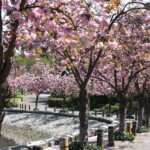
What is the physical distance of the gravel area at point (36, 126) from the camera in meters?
41.4

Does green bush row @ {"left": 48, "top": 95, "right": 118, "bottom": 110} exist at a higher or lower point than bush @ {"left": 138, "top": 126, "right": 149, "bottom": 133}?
higher

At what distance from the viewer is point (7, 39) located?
1336 centimetres

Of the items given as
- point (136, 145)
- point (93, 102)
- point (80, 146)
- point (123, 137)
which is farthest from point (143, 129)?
point (93, 102)

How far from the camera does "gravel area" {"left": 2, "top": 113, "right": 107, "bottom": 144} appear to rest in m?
41.4

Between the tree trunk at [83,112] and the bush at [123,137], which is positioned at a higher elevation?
the tree trunk at [83,112]

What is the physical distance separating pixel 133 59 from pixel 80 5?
12.2 m

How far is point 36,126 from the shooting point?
48.1m

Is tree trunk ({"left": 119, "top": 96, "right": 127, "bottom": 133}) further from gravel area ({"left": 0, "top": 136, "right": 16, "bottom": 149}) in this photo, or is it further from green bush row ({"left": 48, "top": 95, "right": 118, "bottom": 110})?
green bush row ({"left": 48, "top": 95, "right": 118, "bottom": 110})

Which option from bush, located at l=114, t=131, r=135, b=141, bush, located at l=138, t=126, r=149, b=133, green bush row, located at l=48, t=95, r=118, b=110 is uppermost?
green bush row, located at l=48, t=95, r=118, b=110

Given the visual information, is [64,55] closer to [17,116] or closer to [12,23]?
[12,23]

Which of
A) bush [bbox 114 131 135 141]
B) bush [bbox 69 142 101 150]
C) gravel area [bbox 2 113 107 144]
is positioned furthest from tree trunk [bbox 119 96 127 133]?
gravel area [bbox 2 113 107 144]

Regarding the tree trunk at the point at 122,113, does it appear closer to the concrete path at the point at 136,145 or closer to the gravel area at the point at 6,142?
the concrete path at the point at 136,145

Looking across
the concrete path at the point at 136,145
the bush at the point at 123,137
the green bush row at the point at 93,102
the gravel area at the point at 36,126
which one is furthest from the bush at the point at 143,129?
the green bush row at the point at 93,102

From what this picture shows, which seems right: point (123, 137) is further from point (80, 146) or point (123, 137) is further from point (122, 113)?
point (80, 146)
